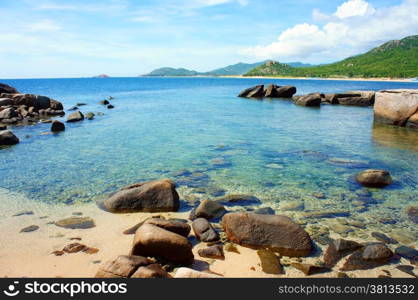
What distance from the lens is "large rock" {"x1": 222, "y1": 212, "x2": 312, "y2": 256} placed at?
6.75 meters

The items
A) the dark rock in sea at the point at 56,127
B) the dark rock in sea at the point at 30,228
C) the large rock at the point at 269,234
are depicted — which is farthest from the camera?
the dark rock in sea at the point at 56,127

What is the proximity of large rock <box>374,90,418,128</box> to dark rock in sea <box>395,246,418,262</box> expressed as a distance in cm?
1795

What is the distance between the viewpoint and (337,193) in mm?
10047

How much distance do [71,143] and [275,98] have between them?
3603 centimetres

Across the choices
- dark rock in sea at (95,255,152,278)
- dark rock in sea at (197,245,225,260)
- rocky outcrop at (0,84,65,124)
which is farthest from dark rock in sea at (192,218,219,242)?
rocky outcrop at (0,84,65,124)

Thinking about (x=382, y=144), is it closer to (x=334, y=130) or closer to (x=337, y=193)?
(x=334, y=130)

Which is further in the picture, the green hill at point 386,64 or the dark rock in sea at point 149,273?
the green hill at point 386,64

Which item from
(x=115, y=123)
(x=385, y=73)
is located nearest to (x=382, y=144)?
(x=115, y=123)

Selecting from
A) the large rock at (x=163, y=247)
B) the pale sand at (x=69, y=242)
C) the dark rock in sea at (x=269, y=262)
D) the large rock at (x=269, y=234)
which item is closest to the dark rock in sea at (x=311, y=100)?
the pale sand at (x=69, y=242)

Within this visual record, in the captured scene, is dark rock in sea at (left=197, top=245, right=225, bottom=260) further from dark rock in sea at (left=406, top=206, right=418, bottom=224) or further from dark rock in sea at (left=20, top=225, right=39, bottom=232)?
dark rock in sea at (left=406, top=206, right=418, bottom=224)

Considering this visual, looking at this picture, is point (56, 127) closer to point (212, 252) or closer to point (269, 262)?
point (212, 252)

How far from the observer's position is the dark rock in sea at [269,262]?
6034mm

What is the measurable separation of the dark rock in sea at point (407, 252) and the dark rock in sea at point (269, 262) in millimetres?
2642

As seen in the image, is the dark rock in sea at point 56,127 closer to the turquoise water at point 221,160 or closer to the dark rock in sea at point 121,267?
the turquoise water at point 221,160
